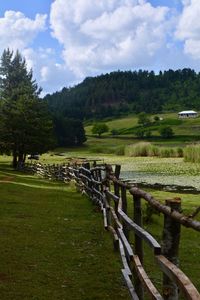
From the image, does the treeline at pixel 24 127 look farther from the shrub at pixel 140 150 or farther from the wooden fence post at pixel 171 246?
the wooden fence post at pixel 171 246

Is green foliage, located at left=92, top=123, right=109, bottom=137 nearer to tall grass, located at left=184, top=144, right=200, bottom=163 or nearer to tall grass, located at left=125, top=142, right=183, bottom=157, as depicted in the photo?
tall grass, located at left=125, top=142, right=183, bottom=157

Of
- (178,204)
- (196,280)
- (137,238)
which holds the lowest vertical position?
(196,280)

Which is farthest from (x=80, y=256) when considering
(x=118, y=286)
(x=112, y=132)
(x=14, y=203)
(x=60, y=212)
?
(x=112, y=132)

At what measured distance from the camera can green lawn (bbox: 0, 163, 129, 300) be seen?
786cm

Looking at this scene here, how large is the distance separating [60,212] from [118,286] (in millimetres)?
8749

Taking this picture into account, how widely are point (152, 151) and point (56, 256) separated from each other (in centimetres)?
6093

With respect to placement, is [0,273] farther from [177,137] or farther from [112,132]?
[112,132]

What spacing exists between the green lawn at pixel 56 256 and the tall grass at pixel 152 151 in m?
50.9

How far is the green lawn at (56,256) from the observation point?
7.86 meters

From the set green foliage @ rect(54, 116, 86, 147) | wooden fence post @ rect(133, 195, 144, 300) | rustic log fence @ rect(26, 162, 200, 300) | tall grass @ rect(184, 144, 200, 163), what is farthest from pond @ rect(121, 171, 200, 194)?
green foliage @ rect(54, 116, 86, 147)

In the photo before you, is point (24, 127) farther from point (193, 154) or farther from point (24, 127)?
point (193, 154)

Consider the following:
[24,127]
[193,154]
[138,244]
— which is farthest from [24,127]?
[138,244]

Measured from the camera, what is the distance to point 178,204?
504 cm

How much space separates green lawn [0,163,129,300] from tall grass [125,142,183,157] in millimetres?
50910
